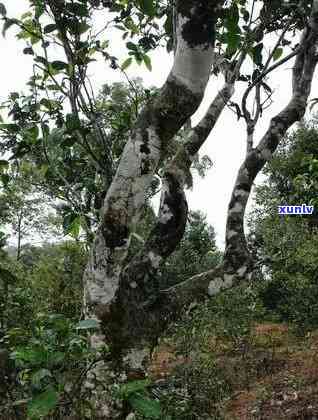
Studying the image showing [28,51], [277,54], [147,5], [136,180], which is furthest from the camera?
[277,54]

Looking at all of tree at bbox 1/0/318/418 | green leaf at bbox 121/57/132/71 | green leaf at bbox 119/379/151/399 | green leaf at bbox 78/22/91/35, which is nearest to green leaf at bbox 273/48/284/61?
tree at bbox 1/0/318/418

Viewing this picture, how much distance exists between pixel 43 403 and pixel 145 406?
0.30 m

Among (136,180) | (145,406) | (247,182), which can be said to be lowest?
(145,406)

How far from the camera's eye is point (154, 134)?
225 cm

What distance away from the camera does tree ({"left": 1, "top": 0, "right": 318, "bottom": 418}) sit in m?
2.15

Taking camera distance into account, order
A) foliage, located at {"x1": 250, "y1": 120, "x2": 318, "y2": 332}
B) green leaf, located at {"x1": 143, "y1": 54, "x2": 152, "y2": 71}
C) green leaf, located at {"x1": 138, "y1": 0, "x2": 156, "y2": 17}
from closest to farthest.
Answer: green leaf, located at {"x1": 138, "y1": 0, "x2": 156, "y2": 17} → green leaf, located at {"x1": 143, "y1": 54, "x2": 152, "y2": 71} → foliage, located at {"x1": 250, "y1": 120, "x2": 318, "y2": 332}

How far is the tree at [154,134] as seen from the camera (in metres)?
2.15

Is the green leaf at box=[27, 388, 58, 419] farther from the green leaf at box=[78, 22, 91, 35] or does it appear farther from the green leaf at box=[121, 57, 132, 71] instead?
the green leaf at box=[121, 57, 132, 71]

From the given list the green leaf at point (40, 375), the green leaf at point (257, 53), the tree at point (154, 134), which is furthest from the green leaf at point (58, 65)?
the green leaf at point (40, 375)

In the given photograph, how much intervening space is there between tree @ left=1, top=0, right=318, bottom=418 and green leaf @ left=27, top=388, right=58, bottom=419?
992mm

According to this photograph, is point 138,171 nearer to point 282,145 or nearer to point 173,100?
point 173,100

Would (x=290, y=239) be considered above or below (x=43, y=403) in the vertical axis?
above

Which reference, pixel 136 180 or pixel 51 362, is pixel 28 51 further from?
pixel 51 362

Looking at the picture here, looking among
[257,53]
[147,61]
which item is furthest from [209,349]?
[147,61]
